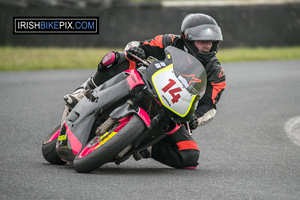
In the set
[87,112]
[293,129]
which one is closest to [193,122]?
[87,112]

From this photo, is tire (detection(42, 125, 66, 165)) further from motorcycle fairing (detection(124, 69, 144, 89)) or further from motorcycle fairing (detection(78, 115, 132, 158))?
motorcycle fairing (detection(124, 69, 144, 89))

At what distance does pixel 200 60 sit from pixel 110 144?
4.93 feet

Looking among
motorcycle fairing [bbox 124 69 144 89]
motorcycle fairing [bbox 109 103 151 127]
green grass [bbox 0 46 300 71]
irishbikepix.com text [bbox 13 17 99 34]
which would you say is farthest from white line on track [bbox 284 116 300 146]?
irishbikepix.com text [bbox 13 17 99 34]

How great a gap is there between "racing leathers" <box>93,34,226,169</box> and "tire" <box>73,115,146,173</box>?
0.77 meters

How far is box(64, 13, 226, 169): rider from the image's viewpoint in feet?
21.1

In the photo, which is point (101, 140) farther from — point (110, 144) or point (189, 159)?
point (189, 159)

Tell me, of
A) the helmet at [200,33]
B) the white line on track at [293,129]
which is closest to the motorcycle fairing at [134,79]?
the helmet at [200,33]

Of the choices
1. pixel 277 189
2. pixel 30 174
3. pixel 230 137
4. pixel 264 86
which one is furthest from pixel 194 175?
pixel 264 86

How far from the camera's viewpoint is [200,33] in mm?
6395

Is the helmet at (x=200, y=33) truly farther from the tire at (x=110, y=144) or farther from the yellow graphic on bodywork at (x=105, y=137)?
the yellow graphic on bodywork at (x=105, y=137)

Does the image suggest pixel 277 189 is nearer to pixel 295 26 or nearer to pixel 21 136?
pixel 21 136

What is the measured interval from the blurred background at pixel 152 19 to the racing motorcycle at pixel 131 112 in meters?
11.7

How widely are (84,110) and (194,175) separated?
1.18m

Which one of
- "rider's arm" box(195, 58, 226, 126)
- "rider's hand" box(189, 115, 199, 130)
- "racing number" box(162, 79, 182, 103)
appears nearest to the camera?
"racing number" box(162, 79, 182, 103)
